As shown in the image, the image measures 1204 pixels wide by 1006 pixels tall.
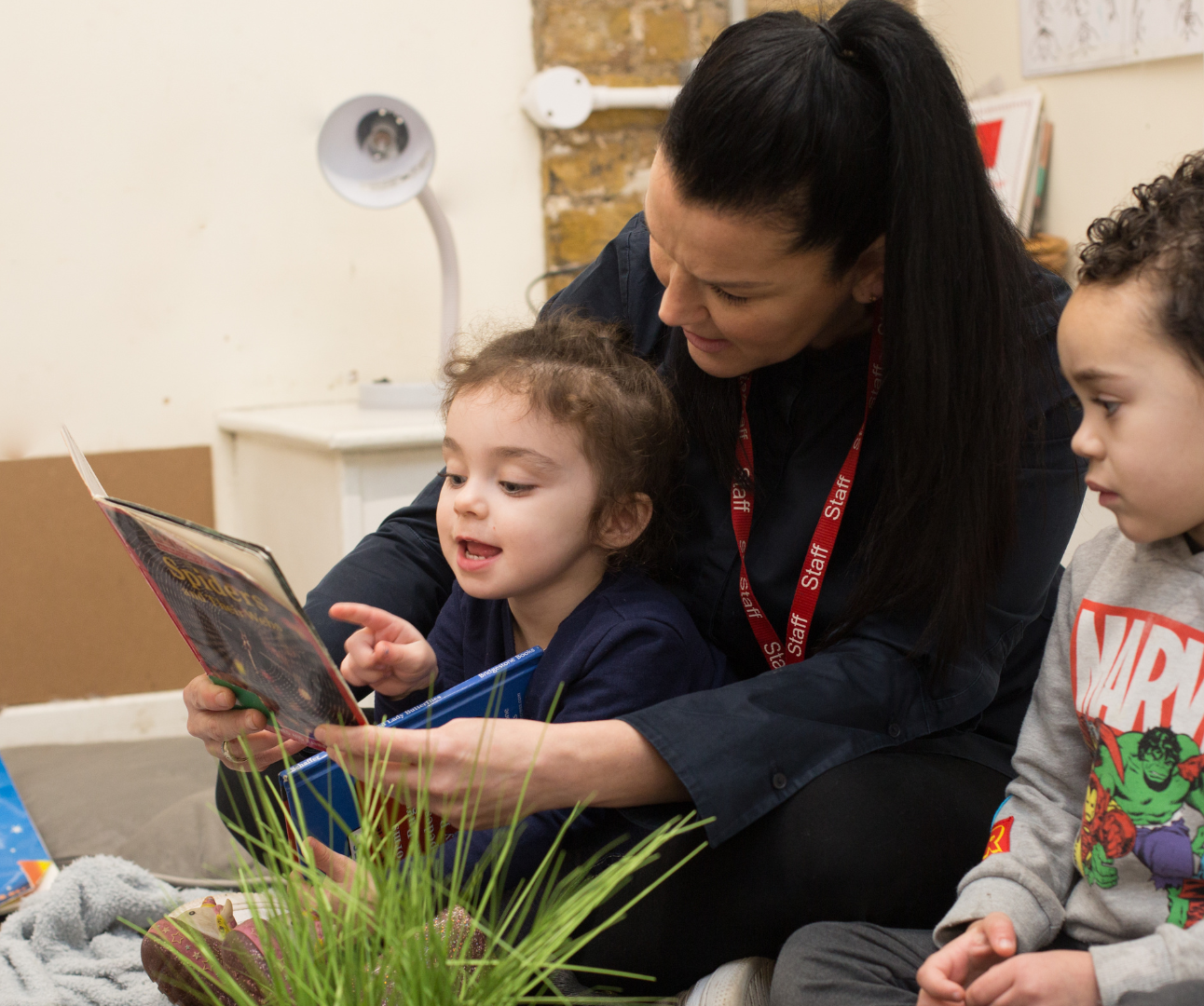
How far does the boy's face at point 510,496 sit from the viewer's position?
1.14 meters

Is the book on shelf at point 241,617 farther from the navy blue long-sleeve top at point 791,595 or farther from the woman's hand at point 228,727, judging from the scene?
the navy blue long-sleeve top at point 791,595

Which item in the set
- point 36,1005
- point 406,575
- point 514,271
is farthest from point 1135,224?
point 514,271

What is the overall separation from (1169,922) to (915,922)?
0.86ft

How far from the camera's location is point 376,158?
2223 millimetres

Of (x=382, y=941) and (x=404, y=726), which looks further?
(x=404, y=726)

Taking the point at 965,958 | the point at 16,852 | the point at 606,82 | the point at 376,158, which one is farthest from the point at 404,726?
the point at 606,82

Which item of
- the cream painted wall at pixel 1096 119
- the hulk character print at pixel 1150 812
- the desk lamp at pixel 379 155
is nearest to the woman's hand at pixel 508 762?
the hulk character print at pixel 1150 812

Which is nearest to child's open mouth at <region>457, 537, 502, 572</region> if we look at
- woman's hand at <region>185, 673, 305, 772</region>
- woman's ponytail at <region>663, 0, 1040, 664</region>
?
woman's hand at <region>185, 673, 305, 772</region>

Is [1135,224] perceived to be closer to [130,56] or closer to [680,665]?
[680,665]

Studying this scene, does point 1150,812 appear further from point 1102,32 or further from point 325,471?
point 1102,32

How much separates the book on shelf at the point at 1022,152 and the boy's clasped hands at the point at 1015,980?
1.78 meters

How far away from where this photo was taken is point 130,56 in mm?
2340

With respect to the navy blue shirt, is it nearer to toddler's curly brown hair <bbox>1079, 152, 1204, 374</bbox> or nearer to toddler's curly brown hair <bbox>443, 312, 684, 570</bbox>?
toddler's curly brown hair <bbox>443, 312, 684, 570</bbox>

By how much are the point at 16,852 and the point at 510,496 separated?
3.41 ft
